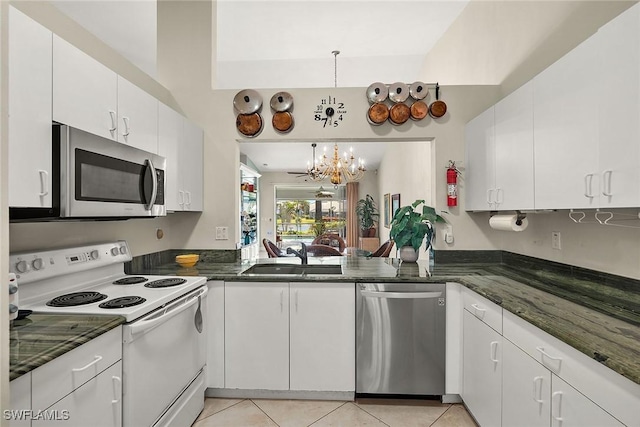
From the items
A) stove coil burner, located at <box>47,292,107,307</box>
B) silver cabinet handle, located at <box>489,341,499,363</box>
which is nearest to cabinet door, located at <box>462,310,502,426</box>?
silver cabinet handle, located at <box>489,341,499,363</box>

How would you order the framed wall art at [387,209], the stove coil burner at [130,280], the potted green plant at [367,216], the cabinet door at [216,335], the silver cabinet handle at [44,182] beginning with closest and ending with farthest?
the silver cabinet handle at [44,182]
the stove coil burner at [130,280]
the cabinet door at [216,335]
the framed wall art at [387,209]
the potted green plant at [367,216]

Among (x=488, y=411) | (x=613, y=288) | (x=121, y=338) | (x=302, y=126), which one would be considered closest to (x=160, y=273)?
(x=121, y=338)

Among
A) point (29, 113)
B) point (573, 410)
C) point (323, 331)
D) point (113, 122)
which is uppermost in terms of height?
point (113, 122)

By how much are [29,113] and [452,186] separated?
261 centimetres

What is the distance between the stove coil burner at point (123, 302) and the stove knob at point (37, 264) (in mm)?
367

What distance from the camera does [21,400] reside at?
95 centimetres

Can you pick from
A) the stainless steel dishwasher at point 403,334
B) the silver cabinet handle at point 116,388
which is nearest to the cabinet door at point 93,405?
the silver cabinet handle at point 116,388

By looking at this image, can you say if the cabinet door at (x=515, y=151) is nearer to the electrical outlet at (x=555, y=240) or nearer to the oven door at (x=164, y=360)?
the electrical outlet at (x=555, y=240)

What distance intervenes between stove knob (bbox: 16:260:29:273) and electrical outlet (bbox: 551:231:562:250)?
9.34ft

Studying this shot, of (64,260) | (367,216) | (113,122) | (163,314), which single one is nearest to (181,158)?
(113,122)

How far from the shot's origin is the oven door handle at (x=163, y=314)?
→ 142 centimetres

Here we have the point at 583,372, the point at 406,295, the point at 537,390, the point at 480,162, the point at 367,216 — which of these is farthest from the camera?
the point at 367,216

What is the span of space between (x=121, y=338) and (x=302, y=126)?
2.01 metres

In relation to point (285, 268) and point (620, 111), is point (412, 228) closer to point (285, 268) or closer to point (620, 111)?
point (285, 268)
